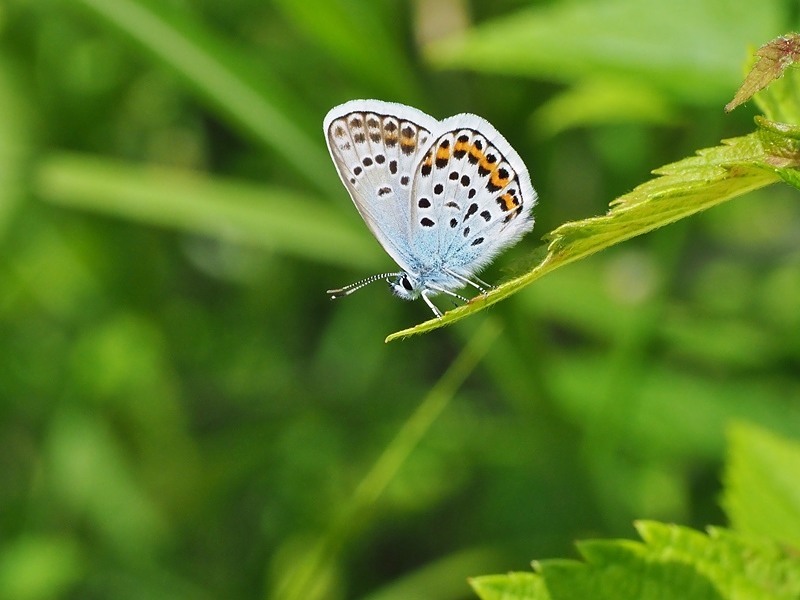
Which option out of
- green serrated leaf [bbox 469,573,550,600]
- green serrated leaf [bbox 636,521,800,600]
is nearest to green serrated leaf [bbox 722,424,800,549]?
green serrated leaf [bbox 636,521,800,600]

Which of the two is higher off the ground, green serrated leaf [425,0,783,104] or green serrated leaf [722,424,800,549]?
green serrated leaf [425,0,783,104]

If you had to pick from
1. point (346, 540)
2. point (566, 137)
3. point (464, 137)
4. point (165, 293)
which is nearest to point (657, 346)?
point (566, 137)

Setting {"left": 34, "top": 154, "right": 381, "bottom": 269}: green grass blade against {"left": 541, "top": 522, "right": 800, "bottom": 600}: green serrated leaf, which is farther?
{"left": 34, "top": 154, "right": 381, "bottom": 269}: green grass blade

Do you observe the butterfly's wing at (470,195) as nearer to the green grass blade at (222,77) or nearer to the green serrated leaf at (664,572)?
the green serrated leaf at (664,572)

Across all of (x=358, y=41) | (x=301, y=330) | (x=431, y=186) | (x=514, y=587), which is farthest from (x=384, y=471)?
(x=301, y=330)

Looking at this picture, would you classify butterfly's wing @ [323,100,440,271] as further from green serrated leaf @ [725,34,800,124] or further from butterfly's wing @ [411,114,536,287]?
green serrated leaf @ [725,34,800,124]

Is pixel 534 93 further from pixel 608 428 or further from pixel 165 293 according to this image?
pixel 165 293

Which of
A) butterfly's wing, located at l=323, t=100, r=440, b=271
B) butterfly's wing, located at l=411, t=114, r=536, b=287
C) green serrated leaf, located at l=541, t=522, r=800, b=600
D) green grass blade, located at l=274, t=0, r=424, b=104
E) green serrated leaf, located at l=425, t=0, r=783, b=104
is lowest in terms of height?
green serrated leaf, located at l=541, t=522, r=800, b=600

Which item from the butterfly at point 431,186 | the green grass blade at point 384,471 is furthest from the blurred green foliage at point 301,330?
the butterfly at point 431,186
